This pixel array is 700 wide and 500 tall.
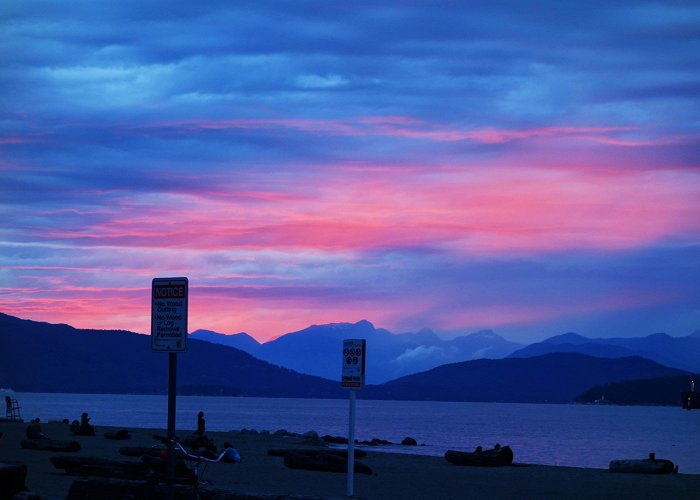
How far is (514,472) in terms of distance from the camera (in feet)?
110

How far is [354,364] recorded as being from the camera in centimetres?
1930

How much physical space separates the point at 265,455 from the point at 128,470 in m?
19.9

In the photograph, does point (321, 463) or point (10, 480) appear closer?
point (10, 480)

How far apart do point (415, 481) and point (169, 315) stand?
18.0 m

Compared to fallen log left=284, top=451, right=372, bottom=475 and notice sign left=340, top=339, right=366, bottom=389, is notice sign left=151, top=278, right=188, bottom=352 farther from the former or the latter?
fallen log left=284, top=451, right=372, bottom=475

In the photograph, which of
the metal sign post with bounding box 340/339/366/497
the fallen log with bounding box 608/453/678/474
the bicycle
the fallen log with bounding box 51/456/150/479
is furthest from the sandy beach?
the bicycle

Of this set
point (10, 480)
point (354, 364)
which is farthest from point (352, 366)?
point (10, 480)

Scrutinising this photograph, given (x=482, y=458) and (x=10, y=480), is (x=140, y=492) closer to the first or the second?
(x=10, y=480)

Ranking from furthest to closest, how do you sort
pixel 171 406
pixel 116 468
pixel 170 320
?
pixel 116 468 < pixel 170 320 < pixel 171 406

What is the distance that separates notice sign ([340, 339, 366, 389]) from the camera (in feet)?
62.8

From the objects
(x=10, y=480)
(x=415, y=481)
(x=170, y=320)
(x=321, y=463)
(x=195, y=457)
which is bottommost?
(x=415, y=481)

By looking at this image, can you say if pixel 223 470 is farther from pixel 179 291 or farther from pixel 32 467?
pixel 179 291

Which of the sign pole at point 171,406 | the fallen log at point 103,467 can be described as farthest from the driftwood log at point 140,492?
the sign pole at point 171,406

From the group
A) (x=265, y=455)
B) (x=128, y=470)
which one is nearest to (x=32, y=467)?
(x=128, y=470)
